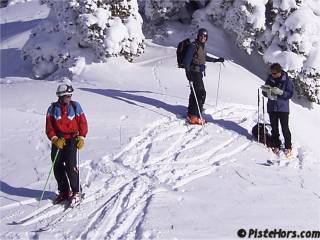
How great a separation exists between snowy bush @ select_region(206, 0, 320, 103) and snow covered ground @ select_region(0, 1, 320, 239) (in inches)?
55.9

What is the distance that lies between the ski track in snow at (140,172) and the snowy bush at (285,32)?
15.9 feet

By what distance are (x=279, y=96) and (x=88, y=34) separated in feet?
29.3

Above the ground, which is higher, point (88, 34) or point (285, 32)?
point (285, 32)

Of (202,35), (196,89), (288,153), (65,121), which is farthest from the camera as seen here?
(196,89)

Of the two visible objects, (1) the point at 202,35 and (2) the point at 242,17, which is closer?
(1) the point at 202,35

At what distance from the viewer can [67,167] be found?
8.07m

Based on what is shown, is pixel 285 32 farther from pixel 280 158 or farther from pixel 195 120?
pixel 280 158

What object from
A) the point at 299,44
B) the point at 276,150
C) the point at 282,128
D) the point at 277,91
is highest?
the point at 277,91

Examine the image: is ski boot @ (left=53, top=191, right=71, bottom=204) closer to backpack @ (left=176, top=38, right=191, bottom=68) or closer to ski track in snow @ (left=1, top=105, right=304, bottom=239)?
ski track in snow @ (left=1, top=105, right=304, bottom=239)

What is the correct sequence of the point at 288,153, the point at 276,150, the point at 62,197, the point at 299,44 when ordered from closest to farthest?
the point at 62,197 < the point at 288,153 < the point at 276,150 < the point at 299,44

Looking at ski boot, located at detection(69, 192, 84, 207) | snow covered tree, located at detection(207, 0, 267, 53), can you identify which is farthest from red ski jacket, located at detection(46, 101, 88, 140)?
snow covered tree, located at detection(207, 0, 267, 53)

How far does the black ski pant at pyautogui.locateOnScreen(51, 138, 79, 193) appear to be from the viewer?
802 cm

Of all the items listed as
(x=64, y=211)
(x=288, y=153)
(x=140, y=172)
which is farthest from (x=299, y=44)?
(x=64, y=211)

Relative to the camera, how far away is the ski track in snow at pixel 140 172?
7.57 meters
